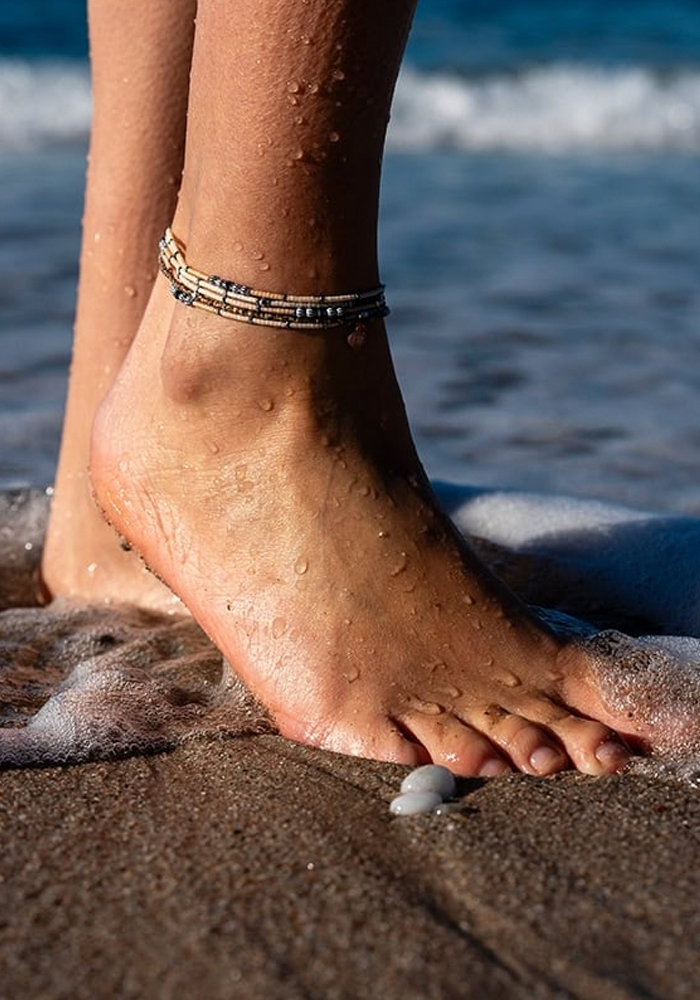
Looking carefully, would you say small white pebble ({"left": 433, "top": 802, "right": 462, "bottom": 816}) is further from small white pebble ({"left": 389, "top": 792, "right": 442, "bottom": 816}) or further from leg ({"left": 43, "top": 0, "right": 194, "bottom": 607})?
leg ({"left": 43, "top": 0, "right": 194, "bottom": 607})

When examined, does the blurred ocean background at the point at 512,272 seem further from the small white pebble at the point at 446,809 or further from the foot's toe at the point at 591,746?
the small white pebble at the point at 446,809

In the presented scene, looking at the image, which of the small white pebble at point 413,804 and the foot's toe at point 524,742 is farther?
the foot's toe at point 524,742

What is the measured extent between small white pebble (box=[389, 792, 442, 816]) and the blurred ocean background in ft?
3.96

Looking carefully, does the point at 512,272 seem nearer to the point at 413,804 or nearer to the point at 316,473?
the point at 316,473

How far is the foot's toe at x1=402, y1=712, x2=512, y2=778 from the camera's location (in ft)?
4.55

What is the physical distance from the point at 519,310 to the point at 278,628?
216 centimetres

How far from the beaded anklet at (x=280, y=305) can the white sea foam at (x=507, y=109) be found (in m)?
5.76

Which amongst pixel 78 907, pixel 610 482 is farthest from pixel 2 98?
pixel 78 907

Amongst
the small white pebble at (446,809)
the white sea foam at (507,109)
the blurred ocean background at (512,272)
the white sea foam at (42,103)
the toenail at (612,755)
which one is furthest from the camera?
the white sea foam at (507,109)

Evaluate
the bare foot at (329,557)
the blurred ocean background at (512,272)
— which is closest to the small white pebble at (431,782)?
the bare foot at (329,557)

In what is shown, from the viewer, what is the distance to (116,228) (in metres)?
1.96

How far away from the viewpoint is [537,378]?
3.02 m

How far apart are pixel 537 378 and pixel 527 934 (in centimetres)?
210

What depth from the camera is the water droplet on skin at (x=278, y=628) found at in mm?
1523
